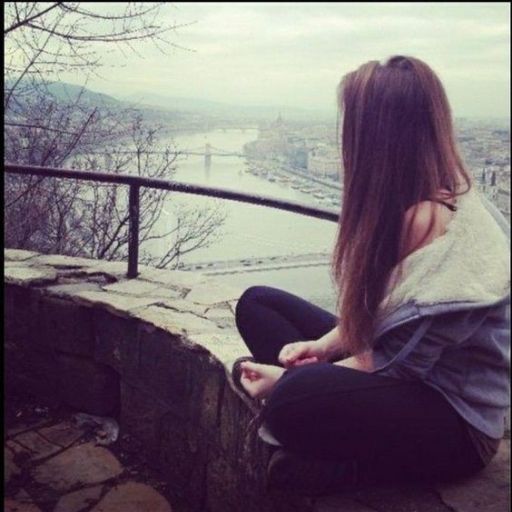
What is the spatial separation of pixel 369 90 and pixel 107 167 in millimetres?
8391

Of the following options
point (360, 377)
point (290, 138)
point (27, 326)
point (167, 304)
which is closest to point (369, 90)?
point (360, 377)

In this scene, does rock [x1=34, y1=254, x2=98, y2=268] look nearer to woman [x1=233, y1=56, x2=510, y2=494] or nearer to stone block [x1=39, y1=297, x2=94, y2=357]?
stone block [x1=39, y1=297, x2=94, y2=357]

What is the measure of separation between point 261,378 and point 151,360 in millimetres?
1075

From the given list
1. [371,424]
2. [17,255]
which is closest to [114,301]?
[17,255]

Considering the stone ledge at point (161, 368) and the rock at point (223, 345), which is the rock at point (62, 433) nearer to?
the stone ledge at point (161, 368)

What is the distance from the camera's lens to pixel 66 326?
10.6 ft

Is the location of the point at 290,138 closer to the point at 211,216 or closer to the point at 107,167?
the point at 107,167

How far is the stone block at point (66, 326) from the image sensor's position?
3.18 metres

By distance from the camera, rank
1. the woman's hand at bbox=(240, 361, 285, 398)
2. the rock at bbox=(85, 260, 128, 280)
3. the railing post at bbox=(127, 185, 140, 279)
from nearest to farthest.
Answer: the woman's hand at bbox=(240, 361, 285, 398) < the railing post at bbox=(127, 185, 140, 279) < the rock at bbox=(85, 260, 128, 280)

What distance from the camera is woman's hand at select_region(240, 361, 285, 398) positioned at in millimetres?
1883

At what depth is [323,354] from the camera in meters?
2.01

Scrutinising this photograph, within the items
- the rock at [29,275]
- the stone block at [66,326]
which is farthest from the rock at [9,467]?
the rock at [29,275]

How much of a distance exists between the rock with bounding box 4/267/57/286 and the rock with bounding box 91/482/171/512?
3.86ft

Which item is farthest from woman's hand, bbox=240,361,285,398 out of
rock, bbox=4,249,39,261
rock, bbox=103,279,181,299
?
rock, bbox=4,249,39,261
